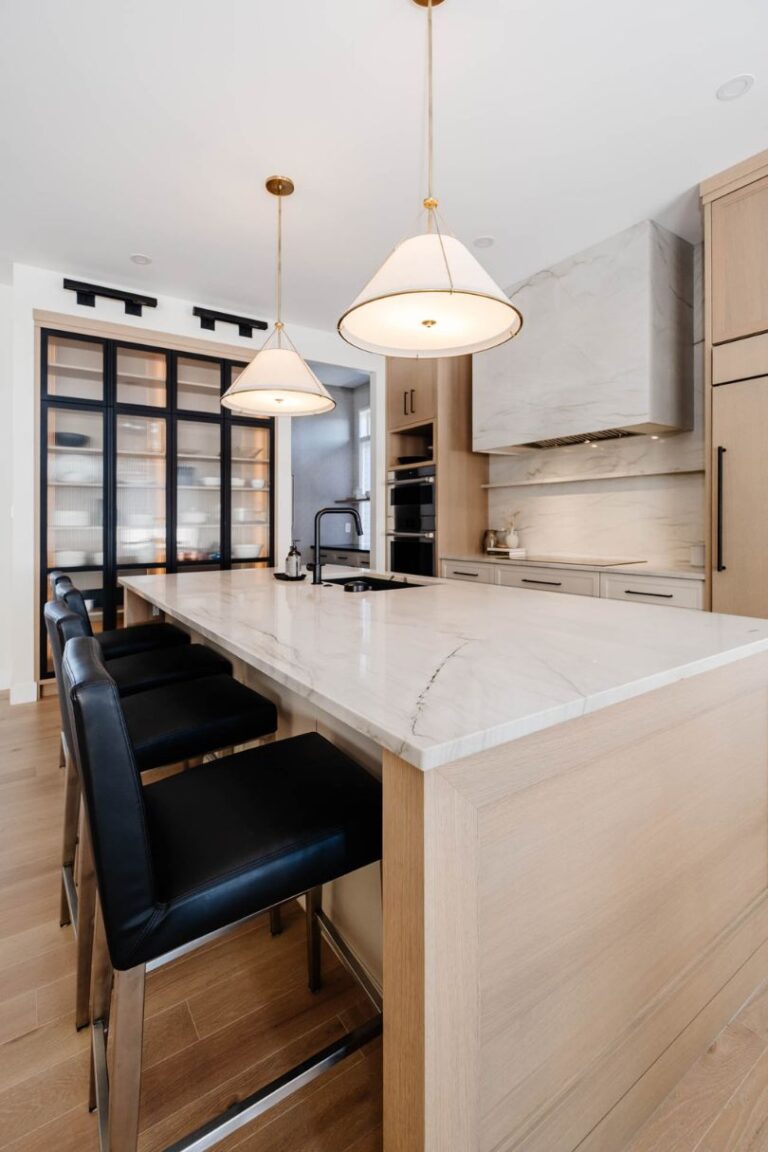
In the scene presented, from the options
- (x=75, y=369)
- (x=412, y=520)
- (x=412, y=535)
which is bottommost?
(x=412, y=535)

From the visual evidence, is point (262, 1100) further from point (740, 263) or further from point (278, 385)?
point (740, 263)

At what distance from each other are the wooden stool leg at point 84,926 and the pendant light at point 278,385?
174cm

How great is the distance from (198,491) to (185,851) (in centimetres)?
387

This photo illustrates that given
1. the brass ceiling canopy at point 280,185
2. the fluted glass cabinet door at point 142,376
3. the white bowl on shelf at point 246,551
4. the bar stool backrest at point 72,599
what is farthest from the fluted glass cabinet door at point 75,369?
the bar stool backrest at point 72,599

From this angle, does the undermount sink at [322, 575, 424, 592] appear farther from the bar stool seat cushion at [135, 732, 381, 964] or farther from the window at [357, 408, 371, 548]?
the window at [357, 408, 371, 548]

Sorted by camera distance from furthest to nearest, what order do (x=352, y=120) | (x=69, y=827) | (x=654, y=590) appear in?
(x=654, y=590) → (x=352, y=120) → (x=69, y=827)

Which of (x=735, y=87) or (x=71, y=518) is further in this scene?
(x=71, y=518)

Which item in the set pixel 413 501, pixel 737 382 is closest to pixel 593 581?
pixel 737 382

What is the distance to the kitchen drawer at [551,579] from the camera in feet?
10.8

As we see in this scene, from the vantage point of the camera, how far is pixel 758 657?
1.30 meters

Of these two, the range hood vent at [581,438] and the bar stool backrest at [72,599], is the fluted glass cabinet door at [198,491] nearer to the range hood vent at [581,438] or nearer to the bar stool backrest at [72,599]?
the range hood vent at [581,438]

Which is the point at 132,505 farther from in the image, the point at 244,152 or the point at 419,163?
the point at 419,163

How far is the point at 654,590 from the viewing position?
2969 millimetres

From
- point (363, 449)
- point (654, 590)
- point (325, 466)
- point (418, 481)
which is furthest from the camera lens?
point (363, 449)
